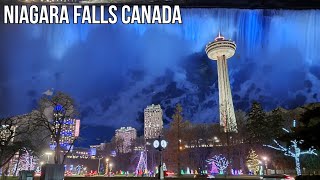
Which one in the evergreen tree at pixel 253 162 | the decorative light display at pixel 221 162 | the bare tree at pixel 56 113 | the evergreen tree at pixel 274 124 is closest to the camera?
the bare tree at pixel 56 113

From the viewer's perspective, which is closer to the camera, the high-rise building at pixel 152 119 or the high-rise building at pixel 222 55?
the high-rise building at pixel 222 55

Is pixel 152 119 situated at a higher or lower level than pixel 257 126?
higher

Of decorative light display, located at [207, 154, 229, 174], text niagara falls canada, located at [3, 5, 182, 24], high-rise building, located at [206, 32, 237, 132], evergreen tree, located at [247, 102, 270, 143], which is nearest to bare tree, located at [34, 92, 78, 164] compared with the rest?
decorative light display, located at [207, 154, 229, 174]

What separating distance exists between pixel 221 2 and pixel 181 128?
27.7 metres

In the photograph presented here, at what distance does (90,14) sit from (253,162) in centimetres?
3315

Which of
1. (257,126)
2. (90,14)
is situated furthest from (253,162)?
(90,14)

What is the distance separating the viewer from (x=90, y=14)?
795 cm

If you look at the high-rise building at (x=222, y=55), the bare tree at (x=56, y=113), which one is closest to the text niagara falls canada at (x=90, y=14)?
the bare tree at (x=56, y=113)

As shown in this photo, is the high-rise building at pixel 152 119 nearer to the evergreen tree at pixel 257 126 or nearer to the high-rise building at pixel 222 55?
the high-rise building at pixel 222 55

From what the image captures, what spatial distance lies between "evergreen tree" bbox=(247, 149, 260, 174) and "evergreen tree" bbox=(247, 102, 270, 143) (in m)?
3.46

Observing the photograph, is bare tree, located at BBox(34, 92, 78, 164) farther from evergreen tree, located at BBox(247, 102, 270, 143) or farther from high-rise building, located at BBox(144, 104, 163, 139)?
high-rise building, located at BBox(144, 104, 163, 139)

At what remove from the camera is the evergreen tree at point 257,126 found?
1623 inches

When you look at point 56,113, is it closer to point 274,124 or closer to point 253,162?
point 253,162

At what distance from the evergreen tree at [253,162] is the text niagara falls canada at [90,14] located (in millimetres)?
32015
